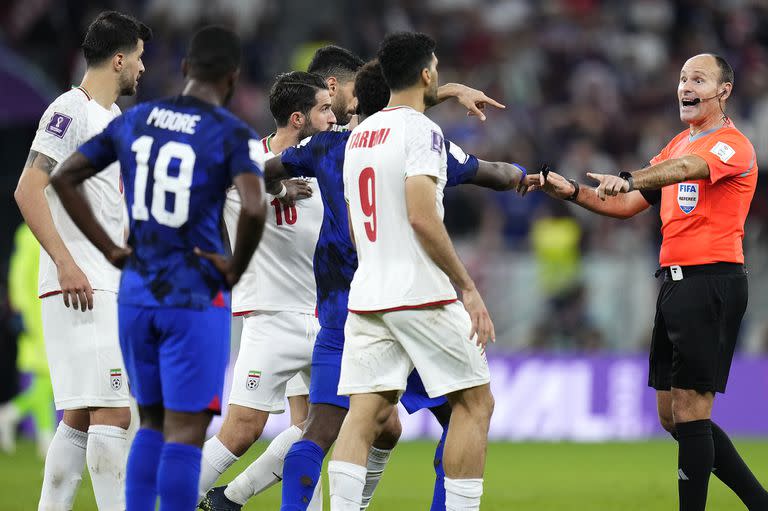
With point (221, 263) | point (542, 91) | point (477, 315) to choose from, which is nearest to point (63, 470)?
point (221, 263)

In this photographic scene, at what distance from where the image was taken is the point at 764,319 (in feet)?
53.1

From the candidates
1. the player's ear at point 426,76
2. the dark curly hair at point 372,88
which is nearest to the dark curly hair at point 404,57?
the player's ear at point 426,76

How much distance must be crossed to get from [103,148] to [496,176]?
2.14 meters

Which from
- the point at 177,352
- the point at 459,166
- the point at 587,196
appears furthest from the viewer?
the point at 587,196

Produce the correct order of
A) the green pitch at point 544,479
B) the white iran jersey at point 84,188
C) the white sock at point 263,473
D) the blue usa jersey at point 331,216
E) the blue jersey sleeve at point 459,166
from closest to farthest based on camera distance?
the blue jersey sleeve at point 459,166
the blue usa jersey at point 331,216
the white iran jersey at point 84,188
the white sock at point 263,473
the green pitch at point 544,479

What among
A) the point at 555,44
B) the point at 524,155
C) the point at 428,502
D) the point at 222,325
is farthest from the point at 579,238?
the point at 222,325

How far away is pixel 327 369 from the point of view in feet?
Answer: 22.4

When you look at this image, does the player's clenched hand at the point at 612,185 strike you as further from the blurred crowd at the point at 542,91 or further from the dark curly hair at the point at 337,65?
the blurred crowd at the point at 542,91

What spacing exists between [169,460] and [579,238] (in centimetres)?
1211

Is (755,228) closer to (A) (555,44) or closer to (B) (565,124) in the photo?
(B) (565,124)

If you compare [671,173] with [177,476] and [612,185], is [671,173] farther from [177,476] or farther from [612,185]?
[177,476]

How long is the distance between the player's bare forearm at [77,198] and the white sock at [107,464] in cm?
136

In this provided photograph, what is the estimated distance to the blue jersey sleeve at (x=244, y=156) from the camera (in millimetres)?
5551

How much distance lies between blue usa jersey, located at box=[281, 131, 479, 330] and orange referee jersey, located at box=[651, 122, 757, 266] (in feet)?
5.10
